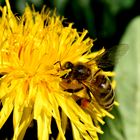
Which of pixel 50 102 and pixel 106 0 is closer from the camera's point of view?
pixel 50 102

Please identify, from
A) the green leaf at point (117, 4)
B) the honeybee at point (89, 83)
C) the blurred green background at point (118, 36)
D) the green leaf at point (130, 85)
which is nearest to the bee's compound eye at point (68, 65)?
the honeybee at point (89, 83)

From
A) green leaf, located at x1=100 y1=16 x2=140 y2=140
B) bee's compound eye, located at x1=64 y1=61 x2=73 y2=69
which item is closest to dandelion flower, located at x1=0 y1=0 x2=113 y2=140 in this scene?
bee's compound eye, located at x1=64 y1=61 x2=73 y2=69

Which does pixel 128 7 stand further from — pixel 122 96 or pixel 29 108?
pixel 29 108

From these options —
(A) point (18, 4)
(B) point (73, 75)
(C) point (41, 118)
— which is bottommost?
(C) point (41, 118)

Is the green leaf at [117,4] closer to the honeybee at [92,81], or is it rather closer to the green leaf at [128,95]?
the green leaf at [128,95]

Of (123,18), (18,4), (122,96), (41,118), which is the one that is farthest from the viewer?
(123,18)

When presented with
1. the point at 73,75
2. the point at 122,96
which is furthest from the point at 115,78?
the point at 73,75

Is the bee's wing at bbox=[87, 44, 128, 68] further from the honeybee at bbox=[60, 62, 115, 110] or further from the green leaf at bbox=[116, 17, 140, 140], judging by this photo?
the green leaf at bbox=[116, 17, 140, 140]

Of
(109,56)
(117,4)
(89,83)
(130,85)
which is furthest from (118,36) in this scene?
(89,83)
